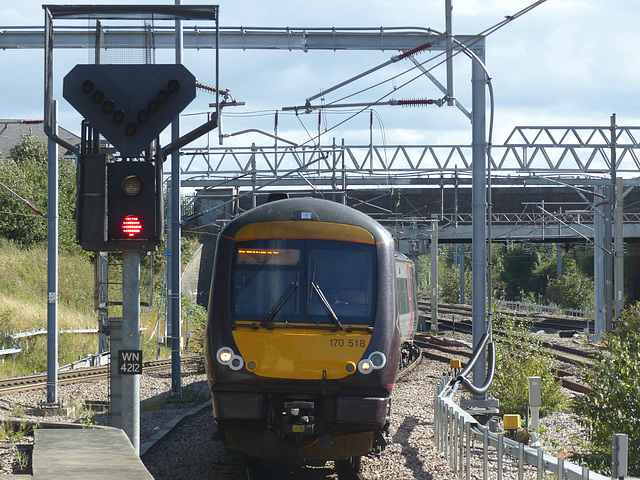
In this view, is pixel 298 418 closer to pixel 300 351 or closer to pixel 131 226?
pixel 300 351

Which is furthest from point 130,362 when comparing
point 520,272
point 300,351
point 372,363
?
point 520,272

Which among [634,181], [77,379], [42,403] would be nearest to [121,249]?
[42,403]

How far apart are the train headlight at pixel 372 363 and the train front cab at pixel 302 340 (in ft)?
0.03

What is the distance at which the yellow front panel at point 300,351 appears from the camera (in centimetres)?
907

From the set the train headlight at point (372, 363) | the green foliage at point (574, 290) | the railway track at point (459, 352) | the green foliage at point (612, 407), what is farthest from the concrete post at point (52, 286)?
the green foliage at point (574, 290)

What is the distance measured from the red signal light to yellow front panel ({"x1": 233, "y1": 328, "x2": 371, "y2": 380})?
189cm

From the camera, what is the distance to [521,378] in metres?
15.1

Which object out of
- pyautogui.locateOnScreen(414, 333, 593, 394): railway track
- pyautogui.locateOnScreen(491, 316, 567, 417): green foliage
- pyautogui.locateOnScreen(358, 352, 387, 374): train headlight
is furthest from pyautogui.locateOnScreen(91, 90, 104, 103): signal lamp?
pyautogui.locateOnScreen(414, 333, 593, 394): railway track

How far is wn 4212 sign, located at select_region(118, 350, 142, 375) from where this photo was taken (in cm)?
801

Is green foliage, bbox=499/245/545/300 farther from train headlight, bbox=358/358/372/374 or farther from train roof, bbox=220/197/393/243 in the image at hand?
train headlight, bbox=358/358/372/374

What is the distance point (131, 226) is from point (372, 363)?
290 centimetres

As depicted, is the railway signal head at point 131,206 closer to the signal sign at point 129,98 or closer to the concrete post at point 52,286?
the signal sign at point 129,98

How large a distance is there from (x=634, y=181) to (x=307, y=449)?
32.3 meters

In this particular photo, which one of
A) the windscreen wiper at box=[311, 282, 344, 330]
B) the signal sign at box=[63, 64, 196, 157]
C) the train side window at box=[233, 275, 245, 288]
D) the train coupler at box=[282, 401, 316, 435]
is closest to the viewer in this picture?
the signal sign at box=[63, 64, 196, 157]
